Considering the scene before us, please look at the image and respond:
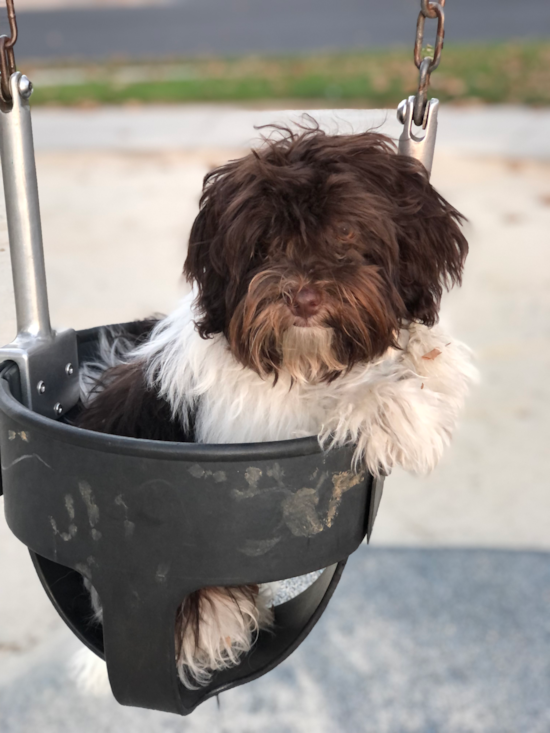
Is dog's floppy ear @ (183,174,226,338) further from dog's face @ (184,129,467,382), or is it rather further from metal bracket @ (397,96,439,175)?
metal bracket @ (397,96,439,175)

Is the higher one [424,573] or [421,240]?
[421,240]

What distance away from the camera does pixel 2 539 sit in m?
3.89

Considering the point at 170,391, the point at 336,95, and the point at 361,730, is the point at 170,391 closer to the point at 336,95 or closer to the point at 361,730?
the point at 361,730

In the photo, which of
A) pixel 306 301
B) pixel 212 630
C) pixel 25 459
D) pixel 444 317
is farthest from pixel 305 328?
pixel 444 317

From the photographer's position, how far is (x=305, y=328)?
1906 millimetres

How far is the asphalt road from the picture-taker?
1695cm

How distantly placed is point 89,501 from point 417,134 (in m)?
1.13

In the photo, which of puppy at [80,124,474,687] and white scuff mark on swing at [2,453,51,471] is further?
puppy at [80,124,474,687]

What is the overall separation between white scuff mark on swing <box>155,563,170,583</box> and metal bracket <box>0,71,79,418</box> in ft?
1.86

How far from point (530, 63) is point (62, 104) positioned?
6.61m

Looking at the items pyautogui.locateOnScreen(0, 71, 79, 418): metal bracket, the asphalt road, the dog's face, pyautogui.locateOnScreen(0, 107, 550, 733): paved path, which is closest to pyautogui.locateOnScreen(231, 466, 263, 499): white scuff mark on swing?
the dog's face

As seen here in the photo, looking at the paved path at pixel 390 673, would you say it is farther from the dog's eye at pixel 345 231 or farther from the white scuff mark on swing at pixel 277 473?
the dog's eye at pixel 345 231

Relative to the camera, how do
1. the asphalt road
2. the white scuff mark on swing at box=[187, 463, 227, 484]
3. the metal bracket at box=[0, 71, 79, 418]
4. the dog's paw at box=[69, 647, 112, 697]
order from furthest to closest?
1. the asphalt road
2. the dog's paw at box=[69, 647, 112, 697]
3. the metal bracket at box=[0, 71, 79, 418]
4. the white scuff mark on swing at box=[187, 463, 227, 484]

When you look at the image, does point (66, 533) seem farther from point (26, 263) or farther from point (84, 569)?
point (26, 263)
